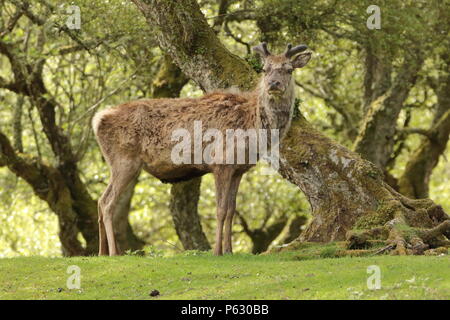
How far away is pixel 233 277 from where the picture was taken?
384 inches

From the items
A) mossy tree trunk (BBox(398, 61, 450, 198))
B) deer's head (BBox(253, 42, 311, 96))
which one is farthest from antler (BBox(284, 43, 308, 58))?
mossy tree trunk (BBox(398, 61, 450, 198))

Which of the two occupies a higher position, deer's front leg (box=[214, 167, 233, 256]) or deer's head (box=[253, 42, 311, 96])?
deer's head (box=[253, 42, 311, 96])

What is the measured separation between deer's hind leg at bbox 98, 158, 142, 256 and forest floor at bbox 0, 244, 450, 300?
123cm

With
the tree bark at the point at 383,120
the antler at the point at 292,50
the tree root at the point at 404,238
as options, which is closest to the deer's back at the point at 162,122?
the antler at the point at 292,50

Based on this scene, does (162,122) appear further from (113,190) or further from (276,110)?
(276,110)

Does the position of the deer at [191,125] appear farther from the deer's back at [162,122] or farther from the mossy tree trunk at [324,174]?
the mossy tree trunk at [324,174]

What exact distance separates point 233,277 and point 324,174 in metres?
3.83

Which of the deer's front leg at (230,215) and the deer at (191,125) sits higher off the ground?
the deer at (191,125)

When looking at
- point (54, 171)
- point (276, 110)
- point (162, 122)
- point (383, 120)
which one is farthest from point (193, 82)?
point (276, 110)

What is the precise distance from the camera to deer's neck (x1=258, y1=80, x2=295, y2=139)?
12250 mm

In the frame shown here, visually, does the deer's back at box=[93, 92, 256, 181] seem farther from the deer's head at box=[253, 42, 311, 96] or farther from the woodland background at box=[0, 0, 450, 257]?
the woodland background at box=[0, 0, 450, 257]

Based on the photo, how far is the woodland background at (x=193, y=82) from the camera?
17375 millimetres

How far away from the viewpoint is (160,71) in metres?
20.3
